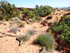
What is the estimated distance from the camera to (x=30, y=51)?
820cm

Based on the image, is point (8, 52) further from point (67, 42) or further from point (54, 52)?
point (67, 42)

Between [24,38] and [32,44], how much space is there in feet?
3.00

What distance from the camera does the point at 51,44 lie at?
9102 mm

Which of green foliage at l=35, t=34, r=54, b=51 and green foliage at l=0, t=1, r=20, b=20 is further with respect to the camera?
green foliage at l=0, t=1, r=20, b=20

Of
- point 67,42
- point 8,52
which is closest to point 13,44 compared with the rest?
point 8,52

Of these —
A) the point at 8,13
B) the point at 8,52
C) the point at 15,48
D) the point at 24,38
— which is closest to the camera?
the point at 8,52

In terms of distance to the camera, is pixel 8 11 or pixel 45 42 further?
pixel 8 11

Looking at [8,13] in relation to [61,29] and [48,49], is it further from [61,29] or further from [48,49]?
[48,49]

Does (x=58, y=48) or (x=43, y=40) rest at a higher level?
(x=43, y=40)

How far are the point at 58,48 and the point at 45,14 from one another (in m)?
19.2

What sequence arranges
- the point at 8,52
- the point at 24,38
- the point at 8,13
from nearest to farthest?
the point at 8,52
the point at 24,38
the point at 8,13

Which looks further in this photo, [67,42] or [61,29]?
[61,29]

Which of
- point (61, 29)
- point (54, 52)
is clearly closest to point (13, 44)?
point (54, 52)

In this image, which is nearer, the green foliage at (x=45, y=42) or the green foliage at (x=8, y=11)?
the green foliage at (x=45, y=42)
